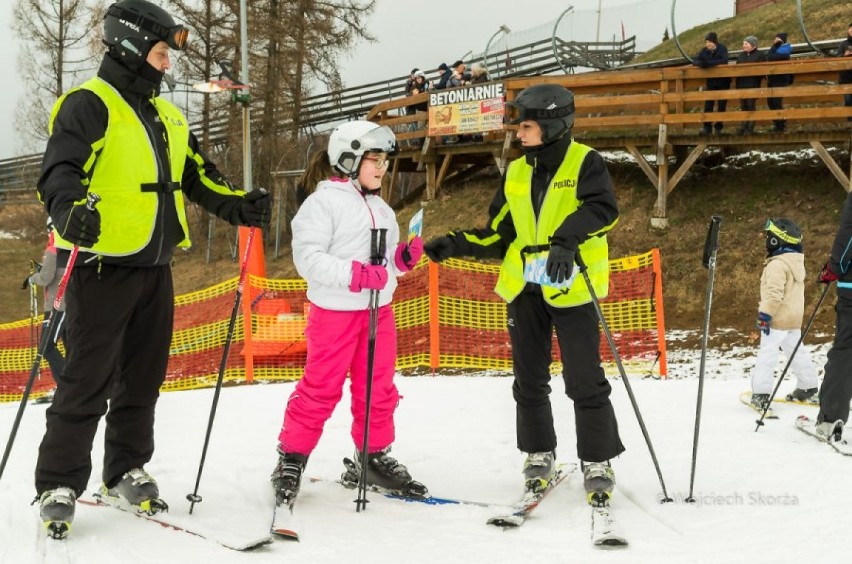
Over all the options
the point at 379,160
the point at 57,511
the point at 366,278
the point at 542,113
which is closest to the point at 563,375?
the point at 366,278

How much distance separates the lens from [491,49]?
→ 93.6ft

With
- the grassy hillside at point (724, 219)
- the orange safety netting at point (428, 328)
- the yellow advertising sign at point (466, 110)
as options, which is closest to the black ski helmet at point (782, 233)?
the orange safety netting at point (428, 328)

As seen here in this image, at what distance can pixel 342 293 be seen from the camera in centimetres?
423

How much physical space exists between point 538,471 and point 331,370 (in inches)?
46.7

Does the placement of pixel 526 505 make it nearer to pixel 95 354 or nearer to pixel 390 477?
pixel 390 477

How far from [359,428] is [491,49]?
2565 centimetres

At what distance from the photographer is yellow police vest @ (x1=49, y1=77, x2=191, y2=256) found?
3.73 metres

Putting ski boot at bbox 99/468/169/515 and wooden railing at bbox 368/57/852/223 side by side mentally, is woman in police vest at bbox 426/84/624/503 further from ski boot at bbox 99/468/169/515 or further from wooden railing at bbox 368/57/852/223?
wooden railing at bbox 368/57/852/223

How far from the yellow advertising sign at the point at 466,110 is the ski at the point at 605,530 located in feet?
43.3

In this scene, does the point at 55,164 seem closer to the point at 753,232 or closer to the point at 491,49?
the point at 753,232

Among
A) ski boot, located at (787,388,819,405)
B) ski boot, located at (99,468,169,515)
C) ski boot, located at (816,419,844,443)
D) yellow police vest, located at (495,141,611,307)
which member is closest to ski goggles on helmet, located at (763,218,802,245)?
ski boot, located at (787,388,819,405)

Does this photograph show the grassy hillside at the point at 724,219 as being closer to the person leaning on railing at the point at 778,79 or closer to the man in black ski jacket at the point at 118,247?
the person leaning on railing at the point at 778,79

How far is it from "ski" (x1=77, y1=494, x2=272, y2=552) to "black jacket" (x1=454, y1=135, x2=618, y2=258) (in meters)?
1.72

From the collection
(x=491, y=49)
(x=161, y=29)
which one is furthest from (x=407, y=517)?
(x=491, y=49)
